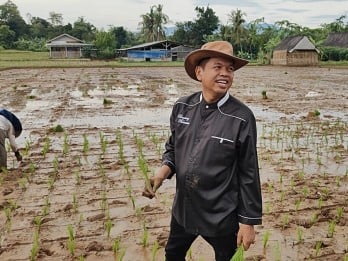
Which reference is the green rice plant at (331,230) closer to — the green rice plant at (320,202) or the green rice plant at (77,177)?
the green rice plant at (320,202)

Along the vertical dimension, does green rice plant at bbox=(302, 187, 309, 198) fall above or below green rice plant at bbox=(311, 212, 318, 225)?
above

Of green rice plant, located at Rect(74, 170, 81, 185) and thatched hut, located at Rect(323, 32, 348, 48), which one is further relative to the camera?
thatched hut, located at Rect(323, 32, 348, 48)

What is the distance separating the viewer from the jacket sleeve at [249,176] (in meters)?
2.02

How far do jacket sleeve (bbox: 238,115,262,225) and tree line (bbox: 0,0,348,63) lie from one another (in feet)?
135

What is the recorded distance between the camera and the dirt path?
338cm

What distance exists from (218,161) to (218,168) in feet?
0.12

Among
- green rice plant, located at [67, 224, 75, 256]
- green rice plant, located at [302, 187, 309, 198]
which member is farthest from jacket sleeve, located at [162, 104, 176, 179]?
green rice plant, located at [302, 187, 309, 198]

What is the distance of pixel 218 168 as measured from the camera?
2.08m

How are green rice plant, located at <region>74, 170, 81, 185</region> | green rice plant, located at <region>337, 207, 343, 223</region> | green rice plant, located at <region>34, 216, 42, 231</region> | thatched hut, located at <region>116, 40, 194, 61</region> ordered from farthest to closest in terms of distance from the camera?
thatched hut, located at <region>116, 40, 194, 61</region>
green rice plant, located at <region>74, 170, 81, 185</region>
green rice plant, located at <region>337, 207, 343, 223</region>
green rice plant, located at <region>34, 216, 42, 231</region>

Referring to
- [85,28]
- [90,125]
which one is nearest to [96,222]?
[90,125]

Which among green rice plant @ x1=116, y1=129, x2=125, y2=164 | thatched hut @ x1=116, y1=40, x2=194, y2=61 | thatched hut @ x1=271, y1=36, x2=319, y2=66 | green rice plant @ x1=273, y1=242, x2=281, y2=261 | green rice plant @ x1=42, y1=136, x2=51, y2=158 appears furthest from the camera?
thatched hut @ x1=116, y1=40, x2=194, y2=61

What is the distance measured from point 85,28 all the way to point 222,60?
72737 mm

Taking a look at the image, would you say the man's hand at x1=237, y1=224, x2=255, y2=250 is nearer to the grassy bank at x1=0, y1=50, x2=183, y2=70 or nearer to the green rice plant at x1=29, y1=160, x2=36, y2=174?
the green rice plant at x1=29, y1=160, x2=36, y2=174

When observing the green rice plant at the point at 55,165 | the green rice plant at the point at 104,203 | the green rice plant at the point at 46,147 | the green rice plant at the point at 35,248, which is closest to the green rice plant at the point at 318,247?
the green rice plant at the point at 104,203
